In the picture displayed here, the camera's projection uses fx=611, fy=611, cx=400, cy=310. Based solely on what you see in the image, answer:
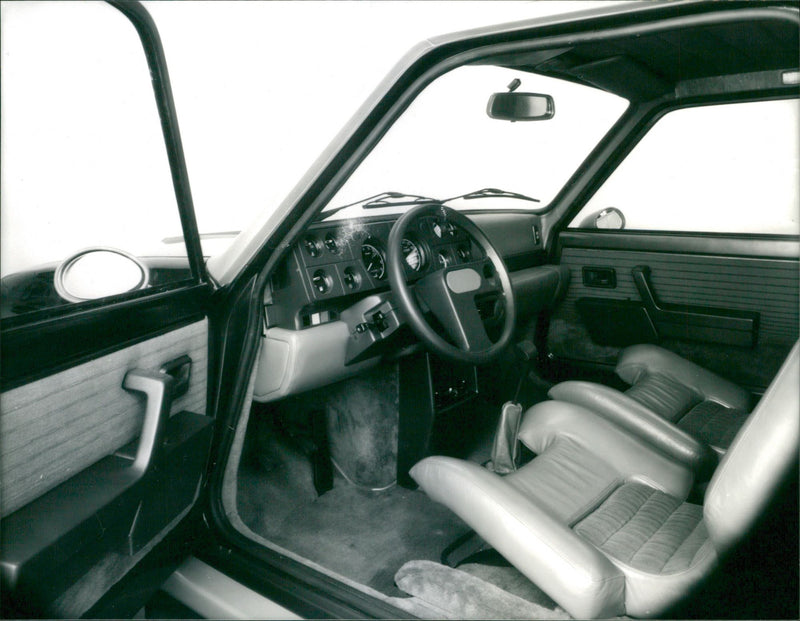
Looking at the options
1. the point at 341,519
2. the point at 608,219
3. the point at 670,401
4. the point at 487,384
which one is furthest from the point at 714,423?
the point at 341,519

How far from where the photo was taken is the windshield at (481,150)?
211 cm

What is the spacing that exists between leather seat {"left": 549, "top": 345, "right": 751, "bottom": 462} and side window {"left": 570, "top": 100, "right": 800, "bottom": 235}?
2.22ft

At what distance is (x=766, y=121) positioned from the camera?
249cm

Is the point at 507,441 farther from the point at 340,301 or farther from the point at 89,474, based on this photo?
the point at 89,474

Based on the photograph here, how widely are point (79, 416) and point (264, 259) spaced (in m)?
0.64

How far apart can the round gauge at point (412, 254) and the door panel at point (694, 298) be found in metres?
1.16

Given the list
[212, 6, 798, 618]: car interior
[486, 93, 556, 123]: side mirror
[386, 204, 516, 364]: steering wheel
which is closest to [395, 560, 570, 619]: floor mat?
[212, 6, 798, 618]: car interior

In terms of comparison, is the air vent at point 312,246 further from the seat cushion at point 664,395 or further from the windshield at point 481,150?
the seat cushion at point 664,395

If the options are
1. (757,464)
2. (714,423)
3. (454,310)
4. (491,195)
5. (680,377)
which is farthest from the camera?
(491,195)

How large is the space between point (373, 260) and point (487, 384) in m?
0.80

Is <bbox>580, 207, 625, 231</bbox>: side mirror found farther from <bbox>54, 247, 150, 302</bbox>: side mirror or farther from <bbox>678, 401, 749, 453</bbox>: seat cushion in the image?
<bbox>54, 247, 150, 302</bbox>: side mirror

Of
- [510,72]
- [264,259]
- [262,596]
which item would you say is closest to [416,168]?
[510,72]

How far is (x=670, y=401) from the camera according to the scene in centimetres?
221

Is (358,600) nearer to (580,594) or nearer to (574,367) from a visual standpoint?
(580,594)
